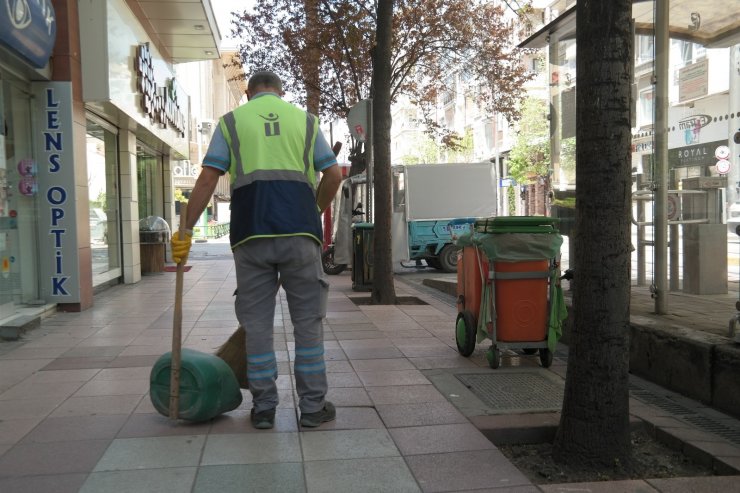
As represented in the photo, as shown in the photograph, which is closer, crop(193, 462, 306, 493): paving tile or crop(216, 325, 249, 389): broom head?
crop(193, 462, 306, 493): paving tile

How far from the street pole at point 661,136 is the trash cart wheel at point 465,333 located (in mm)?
1766

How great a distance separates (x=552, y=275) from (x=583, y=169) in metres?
2.01

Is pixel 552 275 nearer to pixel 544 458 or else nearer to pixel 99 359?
pixel 544 458

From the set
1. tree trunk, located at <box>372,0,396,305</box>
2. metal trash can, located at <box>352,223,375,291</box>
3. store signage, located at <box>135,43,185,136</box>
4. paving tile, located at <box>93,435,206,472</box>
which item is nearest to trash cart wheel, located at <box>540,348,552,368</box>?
paving tile, located at <box>93,435,206,472</box>

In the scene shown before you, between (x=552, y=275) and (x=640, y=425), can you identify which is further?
(x=552, y=275)

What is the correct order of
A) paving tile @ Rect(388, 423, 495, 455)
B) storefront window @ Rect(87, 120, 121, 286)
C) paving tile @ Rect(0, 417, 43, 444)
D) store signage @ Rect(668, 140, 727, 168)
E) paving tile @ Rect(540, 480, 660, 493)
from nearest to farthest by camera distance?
paving tile @ Rect(540, 480, 660, 493) < paving tile @ Rect(388, 423, 495, 455) < paving tile @ Rect(0, 417, 43, 444) < store signage @ Rect(668, 140, 727, 168) < storefront window @ Rect(87, 120, 121, 286)

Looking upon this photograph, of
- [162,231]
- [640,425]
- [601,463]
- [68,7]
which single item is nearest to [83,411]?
[601,463]

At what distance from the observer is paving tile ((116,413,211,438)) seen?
385 cm

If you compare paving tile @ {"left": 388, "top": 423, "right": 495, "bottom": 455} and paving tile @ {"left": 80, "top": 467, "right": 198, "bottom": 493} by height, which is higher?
paving tile @ {"left": 80, "top": 467, "right": 198, "bottom": 493}

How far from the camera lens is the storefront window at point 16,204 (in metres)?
7.71

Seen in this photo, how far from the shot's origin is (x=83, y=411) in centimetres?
430

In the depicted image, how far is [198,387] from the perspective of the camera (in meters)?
3.88

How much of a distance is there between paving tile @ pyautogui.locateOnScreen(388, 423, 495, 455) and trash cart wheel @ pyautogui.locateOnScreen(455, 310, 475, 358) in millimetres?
1671

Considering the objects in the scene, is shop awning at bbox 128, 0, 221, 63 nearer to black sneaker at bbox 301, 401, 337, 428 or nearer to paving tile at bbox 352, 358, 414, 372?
paving tile at bbox 352, 358, 414, 372
